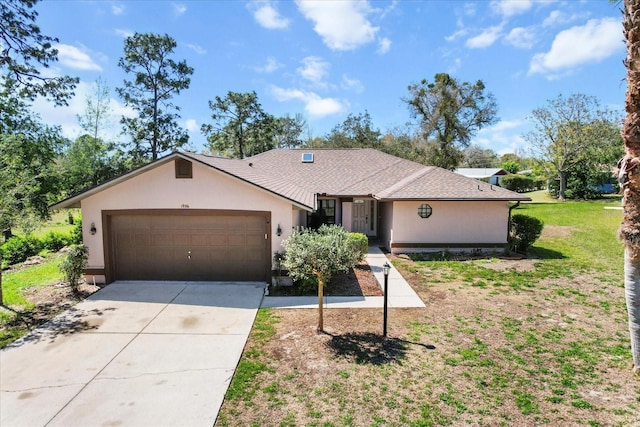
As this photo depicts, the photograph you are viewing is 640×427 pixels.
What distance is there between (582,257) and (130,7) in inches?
778

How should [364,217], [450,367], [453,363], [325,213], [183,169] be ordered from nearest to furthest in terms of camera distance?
[450,367]
[453,363]
[183,169]
[325,213]
[364,217]

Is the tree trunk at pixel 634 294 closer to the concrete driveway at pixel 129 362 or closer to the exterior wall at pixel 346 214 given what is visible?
the concrete driveway at pixel 129 362

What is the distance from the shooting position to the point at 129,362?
20.9 ft

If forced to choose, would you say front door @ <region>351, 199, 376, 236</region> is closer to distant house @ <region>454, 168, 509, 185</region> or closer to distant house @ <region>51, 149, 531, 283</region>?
distant house @ <region>51, 149, 531, 283</region>

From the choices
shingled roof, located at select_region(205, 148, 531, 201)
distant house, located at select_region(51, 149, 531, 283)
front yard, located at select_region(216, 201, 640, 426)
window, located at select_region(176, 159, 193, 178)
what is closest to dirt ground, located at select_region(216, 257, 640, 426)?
front yard, located at select_region(216, 201, 640, 426)

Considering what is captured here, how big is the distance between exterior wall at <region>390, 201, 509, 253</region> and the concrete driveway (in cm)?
783

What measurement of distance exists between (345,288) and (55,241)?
16094 millimetres

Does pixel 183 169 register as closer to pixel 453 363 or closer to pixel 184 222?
pixel 184 222

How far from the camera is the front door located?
18453 mm

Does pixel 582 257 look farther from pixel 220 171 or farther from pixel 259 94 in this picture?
pixel 259 94

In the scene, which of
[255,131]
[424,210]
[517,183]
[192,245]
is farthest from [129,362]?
[517,183]

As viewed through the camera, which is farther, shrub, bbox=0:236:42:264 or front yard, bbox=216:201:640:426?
shrub, bbox=0:236:42:264

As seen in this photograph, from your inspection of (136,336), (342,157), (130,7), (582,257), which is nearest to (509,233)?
(582,257)

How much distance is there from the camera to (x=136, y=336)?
24.4ft
